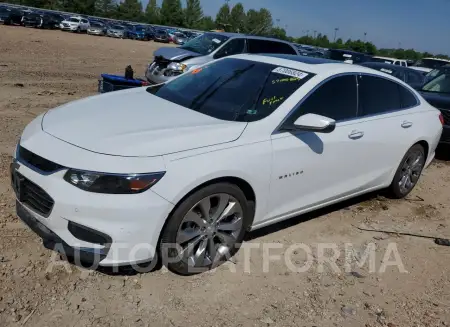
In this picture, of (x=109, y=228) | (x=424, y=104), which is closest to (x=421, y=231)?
(x=424, y=104)

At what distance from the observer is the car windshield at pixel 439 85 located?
29.1 ft

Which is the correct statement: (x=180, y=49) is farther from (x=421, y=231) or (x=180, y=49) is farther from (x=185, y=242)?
(x=185, y=242)

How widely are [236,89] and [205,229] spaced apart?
4.50 ft

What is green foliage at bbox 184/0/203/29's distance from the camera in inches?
4131

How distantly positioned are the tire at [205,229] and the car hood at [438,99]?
217 inches

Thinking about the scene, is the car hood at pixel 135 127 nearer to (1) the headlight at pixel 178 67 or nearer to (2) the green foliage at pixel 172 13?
(1) the headlight at pixel 178 67

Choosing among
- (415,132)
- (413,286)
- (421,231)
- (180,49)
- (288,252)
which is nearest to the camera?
(413,286)

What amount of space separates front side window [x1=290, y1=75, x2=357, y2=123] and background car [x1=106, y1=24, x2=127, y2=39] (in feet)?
160

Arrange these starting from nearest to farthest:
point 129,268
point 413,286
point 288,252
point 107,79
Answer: point 129,268 → point 413,286 → point 288,252 → point 107,79

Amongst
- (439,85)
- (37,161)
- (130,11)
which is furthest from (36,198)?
(130,11)

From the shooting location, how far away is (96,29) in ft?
157

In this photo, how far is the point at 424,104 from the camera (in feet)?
18.2

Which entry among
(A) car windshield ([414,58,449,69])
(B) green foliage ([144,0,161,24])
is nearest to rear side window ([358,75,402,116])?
(A) car windshield ([414,58,449,69])

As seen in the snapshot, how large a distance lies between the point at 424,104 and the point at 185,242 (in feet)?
12.0
